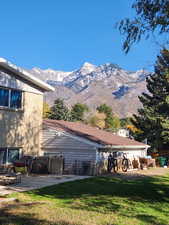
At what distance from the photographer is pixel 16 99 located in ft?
62.5

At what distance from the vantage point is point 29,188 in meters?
13.3

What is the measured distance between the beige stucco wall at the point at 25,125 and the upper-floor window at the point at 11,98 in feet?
0.99

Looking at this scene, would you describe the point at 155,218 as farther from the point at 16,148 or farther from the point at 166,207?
the point at 16,148

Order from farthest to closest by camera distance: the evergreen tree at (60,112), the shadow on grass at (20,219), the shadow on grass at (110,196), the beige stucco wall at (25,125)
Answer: the evergreen tree at (60,112) < the beige stucco wall at (25,125) < the shadow on grass at (110,196) < the shadow on grass at (20,219)

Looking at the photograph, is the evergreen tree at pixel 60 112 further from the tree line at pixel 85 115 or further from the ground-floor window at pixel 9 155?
the ground-floor window at pixel 9 155

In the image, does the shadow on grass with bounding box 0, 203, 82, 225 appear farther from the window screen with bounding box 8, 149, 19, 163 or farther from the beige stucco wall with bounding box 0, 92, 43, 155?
the window screen with bounding box 8, 149, 19, 163

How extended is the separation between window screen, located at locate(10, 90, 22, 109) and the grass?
243 inches

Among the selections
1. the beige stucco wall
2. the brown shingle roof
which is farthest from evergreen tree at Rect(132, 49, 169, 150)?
the beige stucco wall

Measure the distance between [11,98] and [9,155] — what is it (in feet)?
11.0

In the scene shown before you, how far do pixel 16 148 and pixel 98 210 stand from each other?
10296mm

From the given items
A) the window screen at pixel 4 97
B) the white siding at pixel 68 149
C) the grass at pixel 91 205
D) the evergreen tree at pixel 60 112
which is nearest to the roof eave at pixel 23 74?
the window screen at pixel 4 97

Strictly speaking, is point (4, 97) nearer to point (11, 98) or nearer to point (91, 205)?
point (11, 98)

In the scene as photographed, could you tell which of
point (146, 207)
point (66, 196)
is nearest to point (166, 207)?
point (146, 207)

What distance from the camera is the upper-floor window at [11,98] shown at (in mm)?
18125
